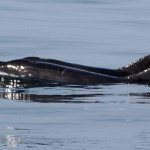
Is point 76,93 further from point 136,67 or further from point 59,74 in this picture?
point 136,67

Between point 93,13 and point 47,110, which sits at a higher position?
point 93,13

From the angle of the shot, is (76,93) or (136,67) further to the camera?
(136,67)

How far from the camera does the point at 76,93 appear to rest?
13273mm

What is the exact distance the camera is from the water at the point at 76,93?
10141 mm

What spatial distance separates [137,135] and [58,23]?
41.6 ft

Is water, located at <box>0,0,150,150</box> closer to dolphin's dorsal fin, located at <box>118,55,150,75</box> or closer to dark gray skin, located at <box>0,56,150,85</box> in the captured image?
dark gray skin, located at <box>0,56,150,85</box>

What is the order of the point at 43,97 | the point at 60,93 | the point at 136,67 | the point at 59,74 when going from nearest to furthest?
1. the point at 43,97
2. the point at 60,93
3. the point at 59,74
4. the point at 136,67

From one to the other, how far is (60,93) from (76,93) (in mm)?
211

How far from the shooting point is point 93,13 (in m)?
25.1

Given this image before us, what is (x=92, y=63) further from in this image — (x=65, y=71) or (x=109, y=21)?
(x=109, y=21)

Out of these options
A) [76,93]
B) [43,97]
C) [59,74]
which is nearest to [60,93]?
[76,93]

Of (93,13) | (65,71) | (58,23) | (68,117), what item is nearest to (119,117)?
(68,117)

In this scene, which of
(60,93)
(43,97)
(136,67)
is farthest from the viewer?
(136,67)

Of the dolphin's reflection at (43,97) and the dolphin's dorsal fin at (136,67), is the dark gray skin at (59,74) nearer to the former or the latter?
the dolphin's dorsal fin at (136,67)
